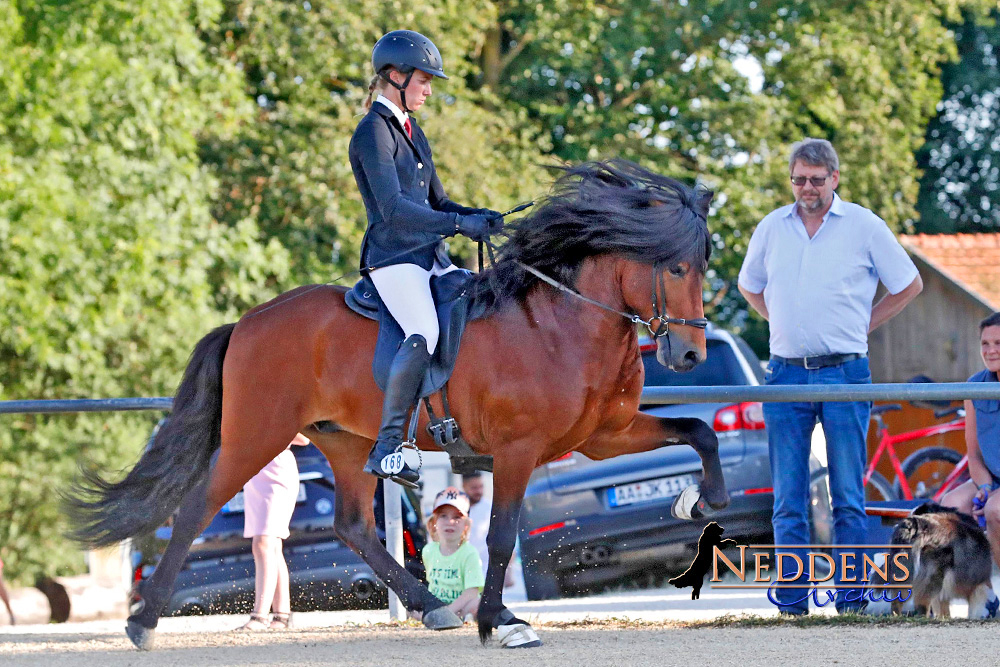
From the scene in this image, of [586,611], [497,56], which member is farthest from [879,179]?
[586,611]

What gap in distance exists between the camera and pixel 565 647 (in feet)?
20.4

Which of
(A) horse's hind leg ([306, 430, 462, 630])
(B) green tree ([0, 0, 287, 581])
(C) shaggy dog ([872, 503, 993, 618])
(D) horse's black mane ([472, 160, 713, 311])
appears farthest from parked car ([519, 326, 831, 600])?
(B) green tree ([0, 0, 287, 581])

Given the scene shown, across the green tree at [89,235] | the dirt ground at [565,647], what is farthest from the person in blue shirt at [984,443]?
the green tree at [89,235]

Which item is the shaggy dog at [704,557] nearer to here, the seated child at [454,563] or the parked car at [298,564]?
the seated child at [454,563]

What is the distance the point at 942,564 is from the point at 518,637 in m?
2.26

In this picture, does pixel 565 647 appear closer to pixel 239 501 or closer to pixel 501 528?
pixel 501 528

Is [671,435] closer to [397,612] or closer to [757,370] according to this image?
[397,612]

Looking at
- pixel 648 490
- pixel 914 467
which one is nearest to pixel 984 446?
pixel 648 490

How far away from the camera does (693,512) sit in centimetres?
644

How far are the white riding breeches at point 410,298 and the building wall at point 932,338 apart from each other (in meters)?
25.1

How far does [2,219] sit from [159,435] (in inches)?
388

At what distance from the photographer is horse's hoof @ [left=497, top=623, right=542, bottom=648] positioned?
6.12 m

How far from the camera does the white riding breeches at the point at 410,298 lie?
6.39 meters

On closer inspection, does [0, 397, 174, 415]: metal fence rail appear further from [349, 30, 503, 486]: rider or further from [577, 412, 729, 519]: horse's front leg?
[577, 412, 729, 519]: horse's front leg
